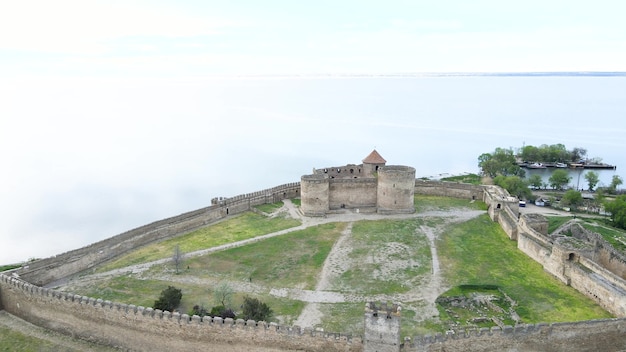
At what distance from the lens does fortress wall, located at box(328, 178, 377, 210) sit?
123 ft

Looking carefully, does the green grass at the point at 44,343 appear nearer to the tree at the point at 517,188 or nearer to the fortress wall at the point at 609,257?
the fortress wall at the point at 609,257

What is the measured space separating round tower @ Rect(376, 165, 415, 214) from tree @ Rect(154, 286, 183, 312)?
19.5 meters

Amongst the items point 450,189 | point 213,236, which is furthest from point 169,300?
point 450,189

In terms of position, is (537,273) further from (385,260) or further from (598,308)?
(385,260)

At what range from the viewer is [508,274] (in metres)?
25.4

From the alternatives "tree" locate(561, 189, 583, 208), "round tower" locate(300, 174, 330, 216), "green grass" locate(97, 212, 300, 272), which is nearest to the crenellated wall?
"green grass" locate(97, 212, 300, 272)

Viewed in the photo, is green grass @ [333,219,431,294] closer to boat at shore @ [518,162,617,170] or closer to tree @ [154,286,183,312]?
tree @ [154,286,183,312]

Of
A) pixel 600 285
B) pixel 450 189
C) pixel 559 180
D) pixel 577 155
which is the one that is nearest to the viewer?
pixel 600 285

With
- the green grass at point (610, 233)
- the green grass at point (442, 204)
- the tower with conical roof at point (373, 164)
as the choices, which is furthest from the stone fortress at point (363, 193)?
the green grass at point (610, 233)

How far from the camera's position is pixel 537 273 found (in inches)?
1009

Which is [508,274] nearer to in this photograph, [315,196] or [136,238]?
[315,196]

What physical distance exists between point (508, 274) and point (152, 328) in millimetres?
18360

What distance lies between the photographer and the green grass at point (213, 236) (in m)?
Answer: 28.0

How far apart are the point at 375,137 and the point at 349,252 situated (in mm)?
70919
